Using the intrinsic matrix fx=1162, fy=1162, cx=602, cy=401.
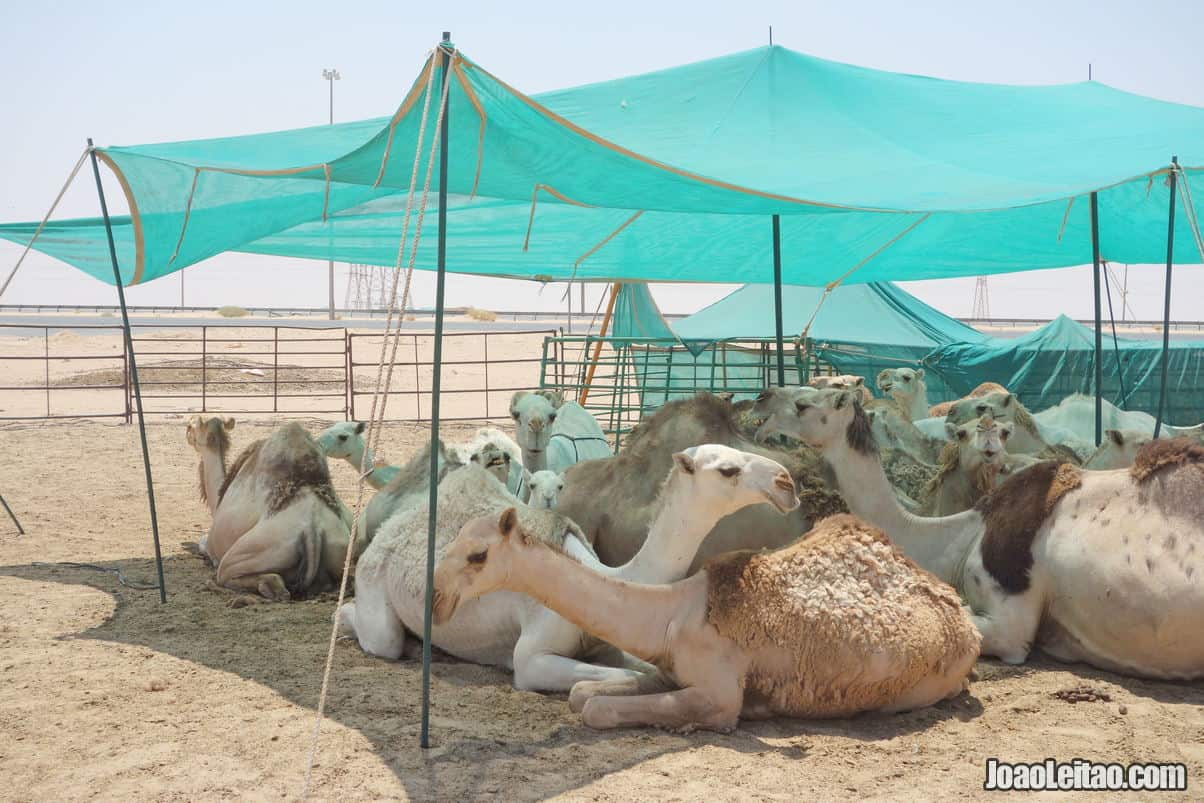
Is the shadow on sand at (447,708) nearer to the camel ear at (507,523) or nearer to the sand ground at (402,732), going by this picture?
the sand ground at (402,732)

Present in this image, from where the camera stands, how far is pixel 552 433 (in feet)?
28.6

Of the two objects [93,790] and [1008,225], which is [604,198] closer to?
[93,790]

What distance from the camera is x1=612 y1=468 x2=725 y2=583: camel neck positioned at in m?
4.45

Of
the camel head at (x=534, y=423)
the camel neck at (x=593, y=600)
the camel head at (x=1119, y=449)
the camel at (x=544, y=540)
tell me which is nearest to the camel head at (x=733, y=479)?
the camel at (x=544, y=540)

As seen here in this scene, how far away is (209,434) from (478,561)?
431 cm

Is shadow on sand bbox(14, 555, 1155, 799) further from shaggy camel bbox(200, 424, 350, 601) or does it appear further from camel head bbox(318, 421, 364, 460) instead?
camel head bbox(318, 421, 364, 460)

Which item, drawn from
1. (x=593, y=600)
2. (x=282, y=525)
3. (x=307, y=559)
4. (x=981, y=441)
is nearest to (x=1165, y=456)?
(x=981, y=441)

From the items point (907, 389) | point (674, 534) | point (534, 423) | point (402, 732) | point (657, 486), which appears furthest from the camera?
point (907, 389)

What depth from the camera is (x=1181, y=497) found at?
4.89m

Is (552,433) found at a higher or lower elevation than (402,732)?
higher

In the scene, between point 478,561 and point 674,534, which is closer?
point 478,561

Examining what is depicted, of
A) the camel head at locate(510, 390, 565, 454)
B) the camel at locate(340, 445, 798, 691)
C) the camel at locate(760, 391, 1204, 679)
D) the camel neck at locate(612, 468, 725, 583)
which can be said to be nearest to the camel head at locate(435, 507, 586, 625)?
the camel at locate(340, 445, 798, 691)

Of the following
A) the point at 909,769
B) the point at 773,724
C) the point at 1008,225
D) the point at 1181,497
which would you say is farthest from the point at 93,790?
the point at 1008,225

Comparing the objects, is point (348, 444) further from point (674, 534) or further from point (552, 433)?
point (674, 534)
